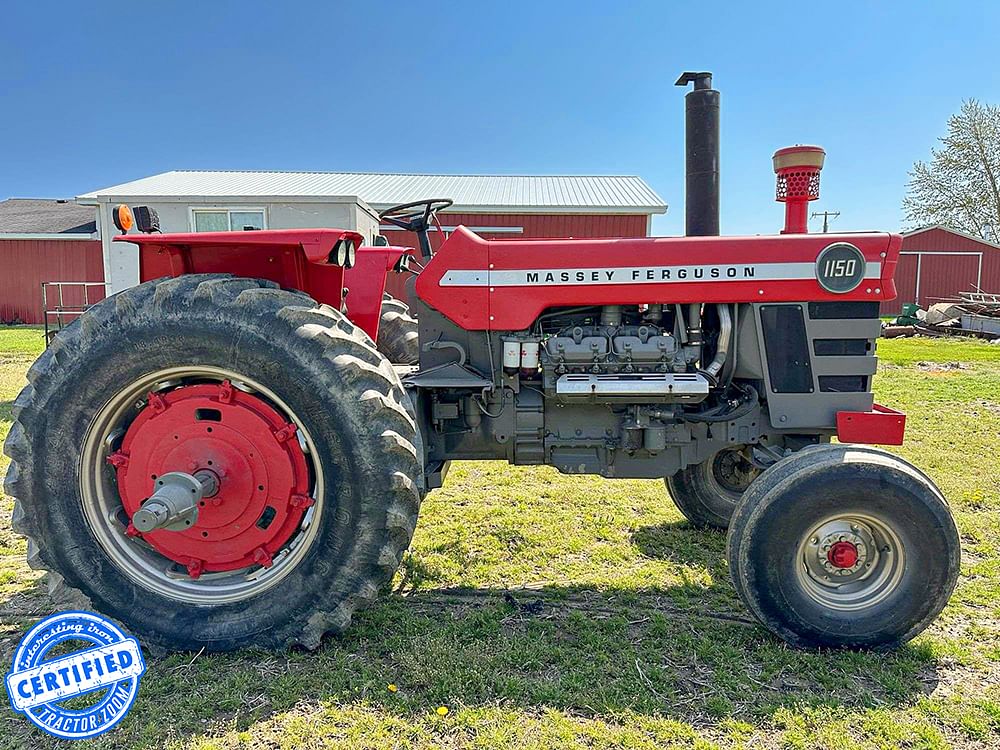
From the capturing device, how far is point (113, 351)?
2443 millimetres

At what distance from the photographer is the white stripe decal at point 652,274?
9.18 feet

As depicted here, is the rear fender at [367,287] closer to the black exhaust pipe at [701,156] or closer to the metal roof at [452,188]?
the black exhaust pipe at [701,156]

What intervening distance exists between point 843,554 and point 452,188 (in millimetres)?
17537

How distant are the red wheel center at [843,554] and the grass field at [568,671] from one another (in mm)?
331

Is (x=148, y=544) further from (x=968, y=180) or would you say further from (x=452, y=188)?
(x=968, y=180)

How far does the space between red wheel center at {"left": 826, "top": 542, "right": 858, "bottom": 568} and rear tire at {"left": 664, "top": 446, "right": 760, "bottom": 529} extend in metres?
1.19

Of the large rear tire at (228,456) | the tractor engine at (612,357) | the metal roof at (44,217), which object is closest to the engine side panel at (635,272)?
the tractor engine at (612,357)

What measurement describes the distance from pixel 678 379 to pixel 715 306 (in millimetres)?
398

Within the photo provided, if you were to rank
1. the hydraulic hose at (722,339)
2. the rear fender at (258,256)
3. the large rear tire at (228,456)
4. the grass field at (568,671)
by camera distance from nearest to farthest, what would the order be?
the grass field at (568,671) < the large rear tire at (228,456) < the rear fender at (258,256) < the hydraulic hose at (722,339)

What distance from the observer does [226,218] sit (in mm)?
11477

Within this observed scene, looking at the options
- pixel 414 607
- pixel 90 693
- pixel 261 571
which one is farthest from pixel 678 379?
pixel 90 693

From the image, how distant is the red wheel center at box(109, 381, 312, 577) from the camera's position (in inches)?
99.6

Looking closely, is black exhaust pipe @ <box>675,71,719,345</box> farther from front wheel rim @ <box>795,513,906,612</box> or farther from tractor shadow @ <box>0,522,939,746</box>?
tractor shadow @ <box>0,522,939,746</box>

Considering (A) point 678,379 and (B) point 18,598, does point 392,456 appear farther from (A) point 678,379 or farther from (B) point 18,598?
(B) point 18,598
